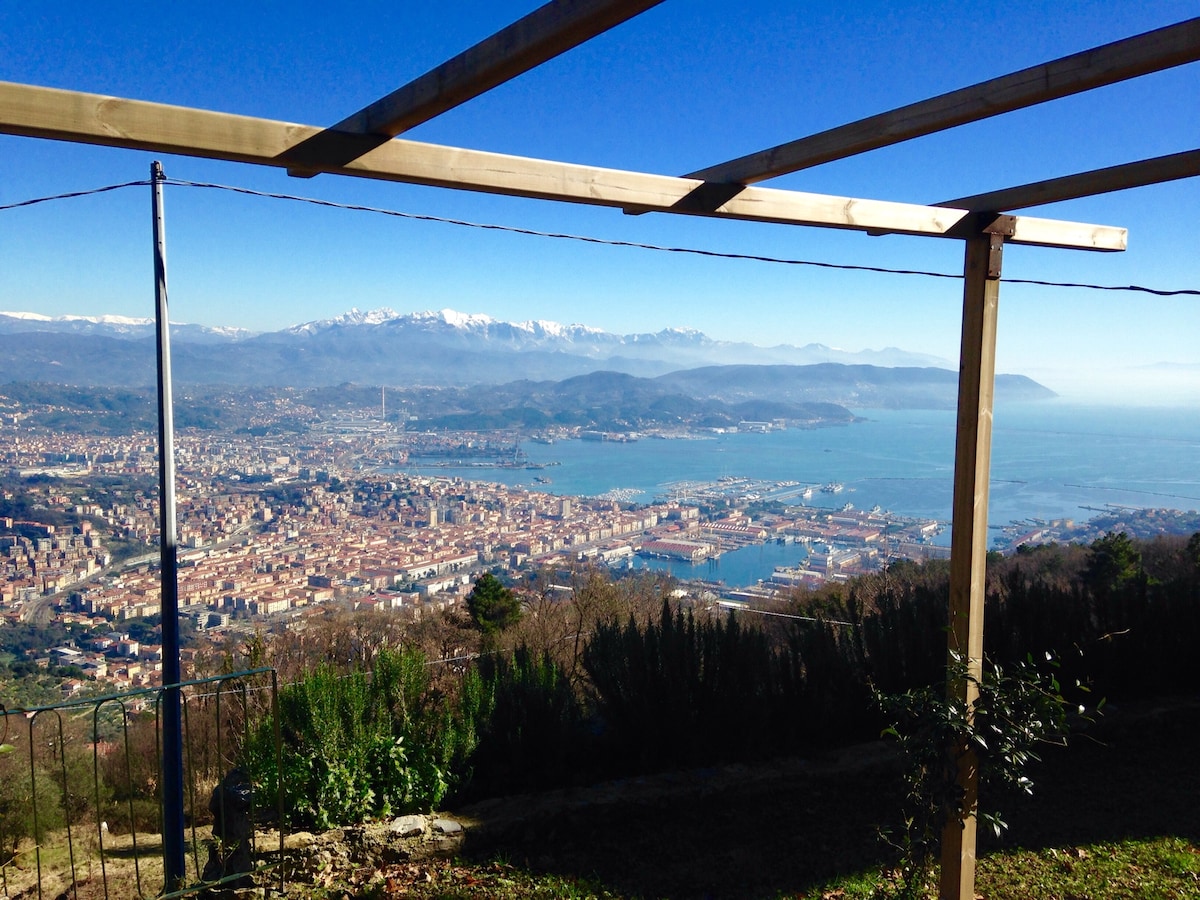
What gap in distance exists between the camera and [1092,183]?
2.78 m

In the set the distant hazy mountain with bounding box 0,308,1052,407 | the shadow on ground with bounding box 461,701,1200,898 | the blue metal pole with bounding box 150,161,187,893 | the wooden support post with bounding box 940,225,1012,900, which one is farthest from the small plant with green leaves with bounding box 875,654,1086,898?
the distant hazy mountain with bounding box 0,308,1052,407

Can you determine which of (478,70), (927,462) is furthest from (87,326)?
(927,462)

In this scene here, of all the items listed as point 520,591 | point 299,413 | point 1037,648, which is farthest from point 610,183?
point 299,413

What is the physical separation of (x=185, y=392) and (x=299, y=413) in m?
4.11

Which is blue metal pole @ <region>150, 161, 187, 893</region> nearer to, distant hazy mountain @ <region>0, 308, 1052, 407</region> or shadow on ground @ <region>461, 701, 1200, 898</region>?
shadow on ground @ <region>461, 701, 1200, 898</region>

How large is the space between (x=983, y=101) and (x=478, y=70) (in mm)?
1460

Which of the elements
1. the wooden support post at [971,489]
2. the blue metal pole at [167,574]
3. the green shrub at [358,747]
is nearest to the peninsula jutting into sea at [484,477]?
the blue metal pole at [167,574]

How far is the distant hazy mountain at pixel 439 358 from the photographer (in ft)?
70.4

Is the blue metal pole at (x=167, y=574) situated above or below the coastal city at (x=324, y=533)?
above

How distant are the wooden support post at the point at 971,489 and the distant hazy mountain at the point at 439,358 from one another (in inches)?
200

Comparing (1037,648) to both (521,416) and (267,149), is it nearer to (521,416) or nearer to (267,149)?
(267,149)

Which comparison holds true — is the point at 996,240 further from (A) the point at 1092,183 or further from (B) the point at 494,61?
(B) the point at 494,61

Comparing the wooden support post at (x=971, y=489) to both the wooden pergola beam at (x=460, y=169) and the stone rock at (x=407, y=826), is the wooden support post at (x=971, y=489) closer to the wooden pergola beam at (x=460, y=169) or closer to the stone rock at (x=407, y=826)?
the wooden pergola beam at (x=460, y=169)

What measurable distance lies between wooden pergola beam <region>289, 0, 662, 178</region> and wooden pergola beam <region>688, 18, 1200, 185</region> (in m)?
1.12
